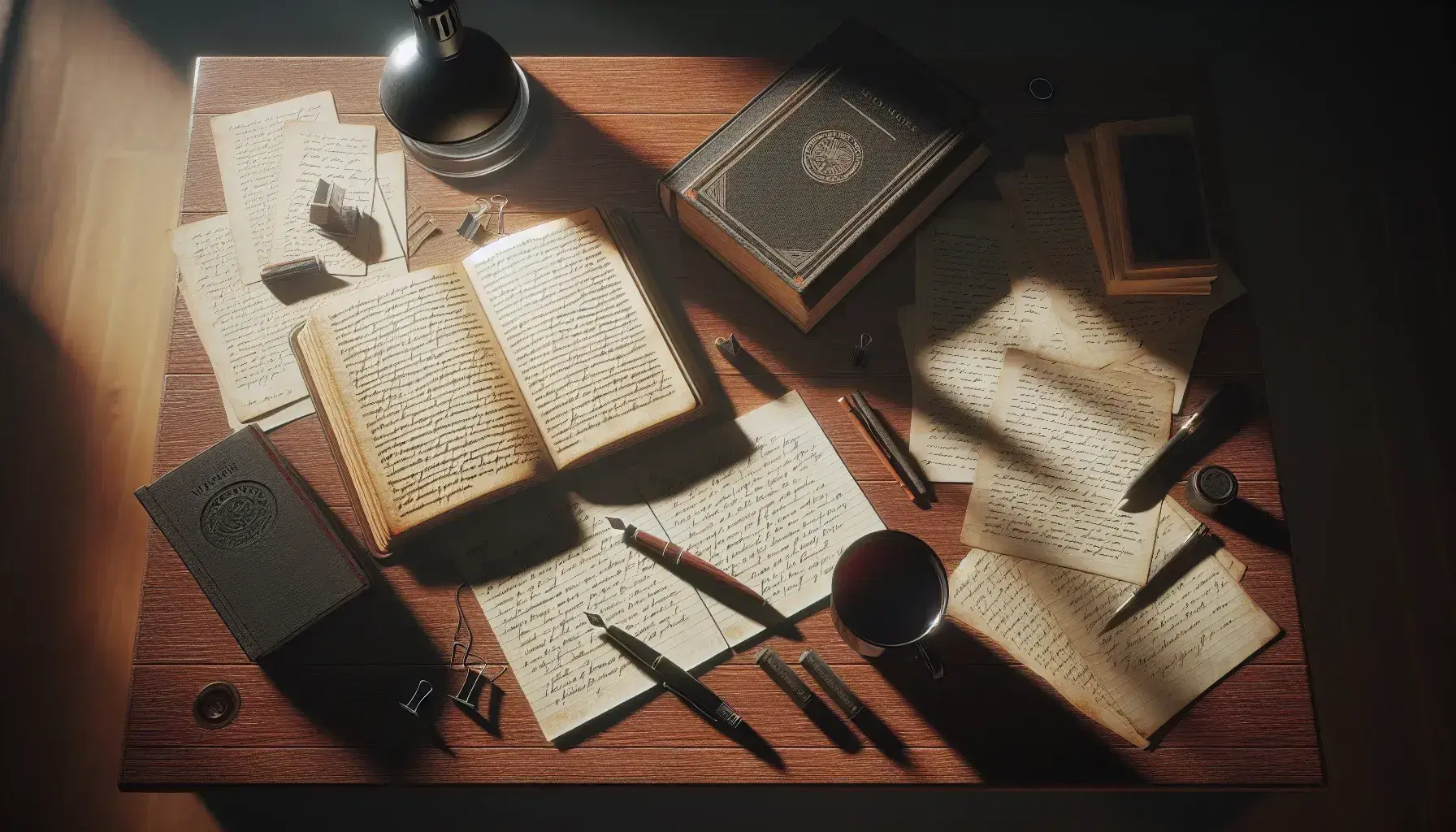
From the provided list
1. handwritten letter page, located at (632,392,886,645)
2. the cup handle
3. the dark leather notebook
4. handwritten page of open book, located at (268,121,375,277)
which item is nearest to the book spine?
the dark leather notebook

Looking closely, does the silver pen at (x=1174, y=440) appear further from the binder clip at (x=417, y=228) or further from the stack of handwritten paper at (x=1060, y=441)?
the binder clip at (x=417, y=228)

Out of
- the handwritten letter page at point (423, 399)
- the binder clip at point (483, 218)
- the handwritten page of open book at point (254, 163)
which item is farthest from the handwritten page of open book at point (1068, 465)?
the handwritten page of open book at point (254, 163)

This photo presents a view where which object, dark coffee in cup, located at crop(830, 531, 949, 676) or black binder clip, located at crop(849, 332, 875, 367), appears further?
black binder clip, located at crop(849, 332, 875, 367)

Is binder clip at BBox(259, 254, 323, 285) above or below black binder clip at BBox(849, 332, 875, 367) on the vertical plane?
below

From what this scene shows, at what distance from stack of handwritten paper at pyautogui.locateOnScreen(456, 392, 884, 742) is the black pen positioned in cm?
2

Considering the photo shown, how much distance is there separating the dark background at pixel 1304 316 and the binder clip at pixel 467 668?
492mm

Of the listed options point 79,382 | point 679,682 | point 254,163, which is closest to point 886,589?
point 679,682

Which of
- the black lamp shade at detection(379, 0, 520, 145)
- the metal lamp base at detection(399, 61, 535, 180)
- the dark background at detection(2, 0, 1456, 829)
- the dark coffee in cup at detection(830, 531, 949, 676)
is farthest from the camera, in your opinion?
the dark background at detection(2, 0, 1456, 829)

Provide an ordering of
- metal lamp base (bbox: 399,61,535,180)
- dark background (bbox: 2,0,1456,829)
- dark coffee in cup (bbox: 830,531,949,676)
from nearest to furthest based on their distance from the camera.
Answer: dark coffee in cup (bbox: 830,531,949,676) < metal lamp base (bbox: 399,61,535,180) < dark background (bbox: 2,0,1456,829)

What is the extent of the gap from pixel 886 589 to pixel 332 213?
2.72ft

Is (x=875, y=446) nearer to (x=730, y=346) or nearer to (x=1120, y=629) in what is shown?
(x=730, y=346)

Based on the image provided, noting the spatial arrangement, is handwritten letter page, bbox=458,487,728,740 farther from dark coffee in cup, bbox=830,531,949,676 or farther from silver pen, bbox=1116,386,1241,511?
silver pen, bbox=1116,386,1241,511

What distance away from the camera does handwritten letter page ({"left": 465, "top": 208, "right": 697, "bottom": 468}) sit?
1.07 m

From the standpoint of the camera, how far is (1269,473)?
1.09 meters
